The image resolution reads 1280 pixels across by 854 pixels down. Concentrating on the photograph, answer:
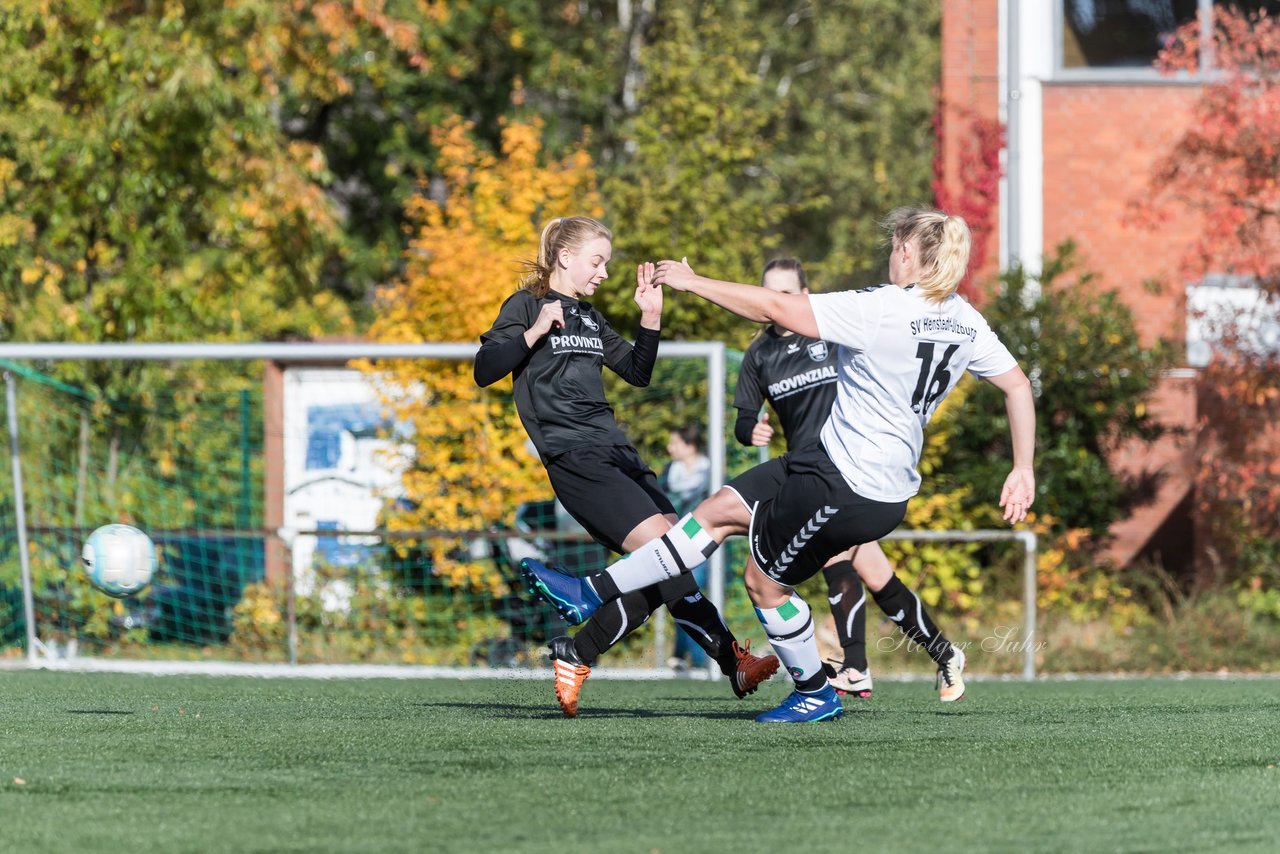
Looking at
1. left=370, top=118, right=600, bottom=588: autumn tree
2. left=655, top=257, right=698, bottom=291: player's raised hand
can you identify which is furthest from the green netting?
left=655, top=257, right=698, bottom=291: player's raised hand

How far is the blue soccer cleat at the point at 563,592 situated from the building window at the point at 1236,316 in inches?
306

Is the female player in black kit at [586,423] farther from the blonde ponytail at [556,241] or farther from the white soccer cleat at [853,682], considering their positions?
the white soccer cleat at [853,682]

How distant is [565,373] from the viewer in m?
6.06

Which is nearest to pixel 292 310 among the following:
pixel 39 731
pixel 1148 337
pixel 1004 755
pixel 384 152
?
pixel 384 152

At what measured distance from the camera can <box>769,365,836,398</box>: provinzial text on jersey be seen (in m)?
6.98

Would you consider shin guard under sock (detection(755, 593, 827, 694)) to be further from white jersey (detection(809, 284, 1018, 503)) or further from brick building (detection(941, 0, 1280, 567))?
brick building (detection(941, 0, 1280, 567))

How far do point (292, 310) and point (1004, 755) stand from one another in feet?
50.1

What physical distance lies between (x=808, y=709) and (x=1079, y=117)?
10.7m

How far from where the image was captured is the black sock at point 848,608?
7.26m

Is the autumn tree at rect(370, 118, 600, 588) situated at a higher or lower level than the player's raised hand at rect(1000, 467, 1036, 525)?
higher

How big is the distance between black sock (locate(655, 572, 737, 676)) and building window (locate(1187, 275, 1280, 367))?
7263 millimetres

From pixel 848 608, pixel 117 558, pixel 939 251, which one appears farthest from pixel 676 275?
pixel 117 558

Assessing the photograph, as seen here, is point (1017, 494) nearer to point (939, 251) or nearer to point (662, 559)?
point (939, 251)

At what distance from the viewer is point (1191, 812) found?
152 inches
